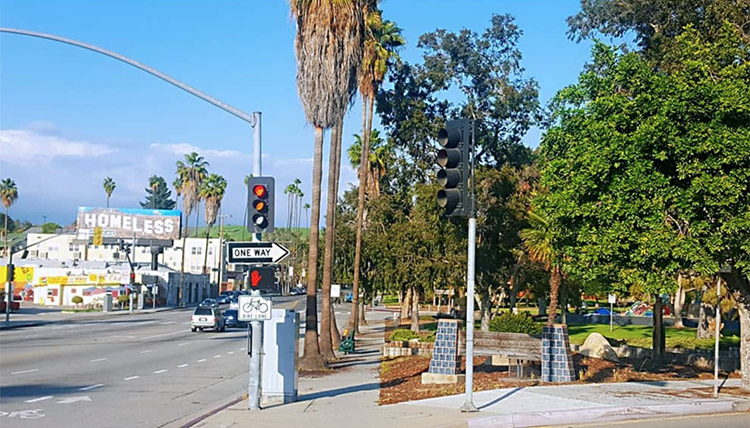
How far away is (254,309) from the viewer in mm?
14555

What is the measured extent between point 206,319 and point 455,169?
1423 inches

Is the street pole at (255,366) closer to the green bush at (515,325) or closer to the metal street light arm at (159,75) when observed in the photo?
the metal street light arm at (159,75)

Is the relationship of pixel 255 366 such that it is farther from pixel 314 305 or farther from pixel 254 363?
pixel 314 305

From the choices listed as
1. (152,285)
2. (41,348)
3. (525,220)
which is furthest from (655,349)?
(152,285)

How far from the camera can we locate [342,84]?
81.0ft

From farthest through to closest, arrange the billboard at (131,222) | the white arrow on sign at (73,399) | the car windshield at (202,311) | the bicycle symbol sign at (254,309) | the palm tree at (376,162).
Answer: the billboard at (131,222) → the palm tree at (376,162) → the car windshield at (202,311) → the white arrow on sign at (73,399) → the bicycle symbol sign at (254,309)

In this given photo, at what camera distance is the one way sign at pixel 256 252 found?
1528 centimetres

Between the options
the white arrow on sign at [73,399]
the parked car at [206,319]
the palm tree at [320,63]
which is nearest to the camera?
the white arrow on sign at [73,399]

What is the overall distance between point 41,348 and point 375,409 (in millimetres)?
20855

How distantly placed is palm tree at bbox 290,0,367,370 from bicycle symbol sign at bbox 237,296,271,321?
31.8 ft

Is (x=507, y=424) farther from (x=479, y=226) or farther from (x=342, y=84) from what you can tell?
(x=479, y=226)

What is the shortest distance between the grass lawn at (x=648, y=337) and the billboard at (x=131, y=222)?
62895mm

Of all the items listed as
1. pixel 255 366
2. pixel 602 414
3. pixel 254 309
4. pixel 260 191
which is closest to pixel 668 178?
pixel 602 414

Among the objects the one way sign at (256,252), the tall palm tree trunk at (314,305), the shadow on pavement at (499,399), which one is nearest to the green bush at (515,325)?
the tall palm tree trunk at (314,305)
